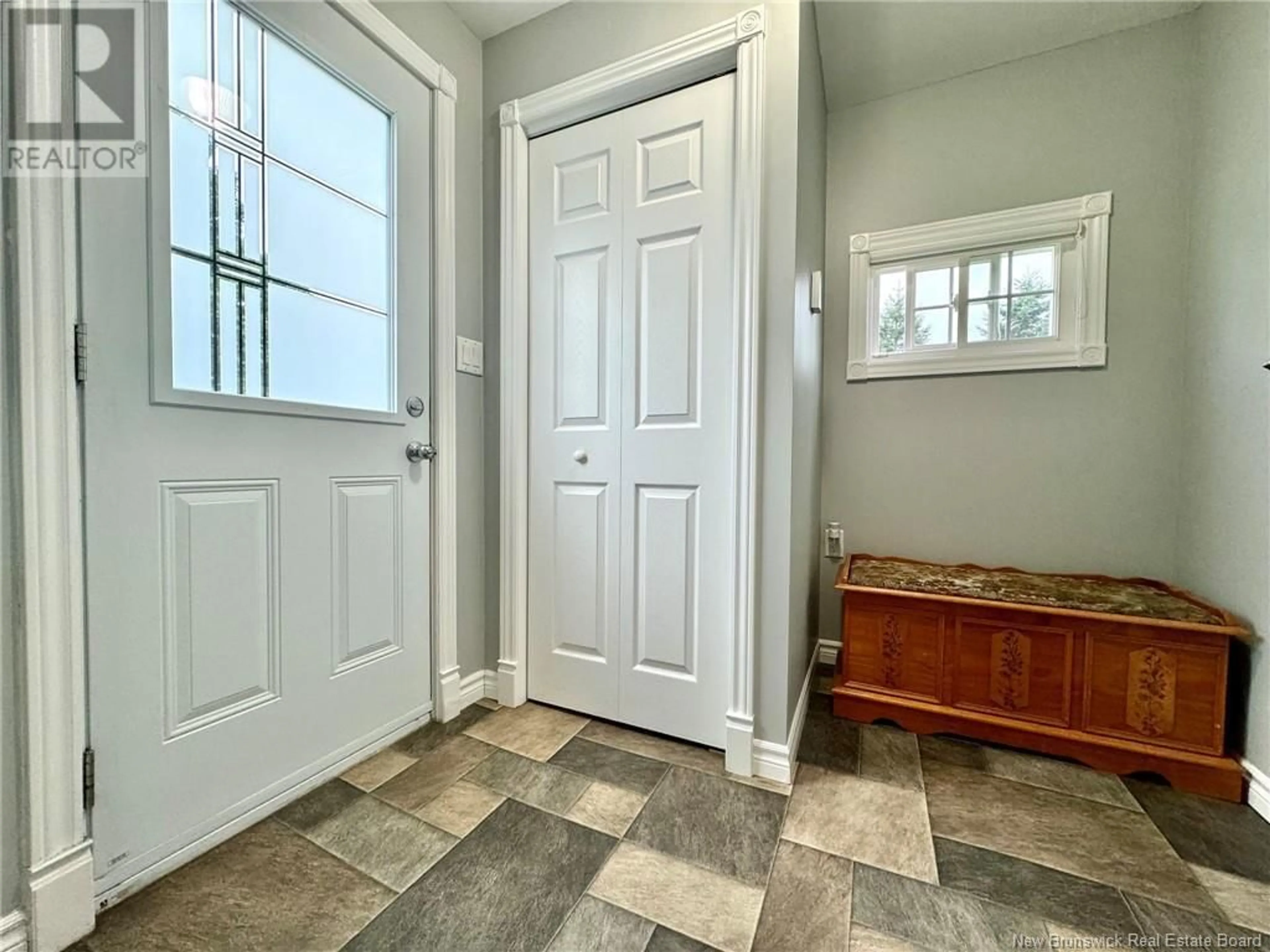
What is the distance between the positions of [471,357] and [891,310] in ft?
5.75

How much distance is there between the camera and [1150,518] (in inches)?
68.9

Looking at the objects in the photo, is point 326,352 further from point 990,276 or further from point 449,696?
point 990,276

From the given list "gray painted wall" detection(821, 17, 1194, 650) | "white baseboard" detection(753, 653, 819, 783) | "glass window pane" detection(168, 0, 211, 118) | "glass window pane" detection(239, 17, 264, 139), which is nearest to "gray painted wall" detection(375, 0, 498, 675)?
"glass window pane" detection(239, 17, 264, 139)

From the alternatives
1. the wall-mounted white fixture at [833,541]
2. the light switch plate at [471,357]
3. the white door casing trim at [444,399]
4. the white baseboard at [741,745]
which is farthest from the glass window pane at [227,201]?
the wall-mounted white fixture at [833,541]

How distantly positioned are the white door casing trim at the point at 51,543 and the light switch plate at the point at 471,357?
891mm

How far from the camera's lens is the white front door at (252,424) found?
949mm

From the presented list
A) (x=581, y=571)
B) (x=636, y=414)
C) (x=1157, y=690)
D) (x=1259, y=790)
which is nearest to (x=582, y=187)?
(x=636, y=414)

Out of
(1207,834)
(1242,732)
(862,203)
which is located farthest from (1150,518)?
(862,203)

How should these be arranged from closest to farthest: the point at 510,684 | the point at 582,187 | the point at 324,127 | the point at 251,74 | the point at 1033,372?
the point at 251,74, the point at 324,127, the point at 582,187, the point at 510,684, the point at 1033,372

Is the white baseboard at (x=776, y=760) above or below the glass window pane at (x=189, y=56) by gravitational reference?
below

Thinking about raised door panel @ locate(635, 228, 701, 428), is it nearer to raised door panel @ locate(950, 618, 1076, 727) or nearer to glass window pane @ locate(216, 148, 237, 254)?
glass window pane @ locate(216, 148, 237, 254)

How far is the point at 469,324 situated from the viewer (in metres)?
1.71

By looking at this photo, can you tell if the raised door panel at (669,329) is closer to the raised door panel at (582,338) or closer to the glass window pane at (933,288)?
the raised door panel at (582,338)

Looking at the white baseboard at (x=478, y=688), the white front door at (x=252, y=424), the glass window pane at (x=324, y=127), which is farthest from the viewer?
the white baseboard at (x=478, y=688)
